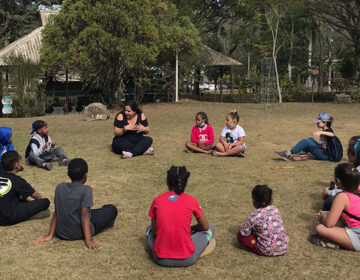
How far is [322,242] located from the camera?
4.41 metres

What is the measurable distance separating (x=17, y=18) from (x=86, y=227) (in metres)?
34.5

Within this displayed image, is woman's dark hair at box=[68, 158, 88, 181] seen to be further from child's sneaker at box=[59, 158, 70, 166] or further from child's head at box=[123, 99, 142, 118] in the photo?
child's head at box=[123, 99, 142, 118]

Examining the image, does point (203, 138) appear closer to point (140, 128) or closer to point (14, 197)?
point (140, 128)

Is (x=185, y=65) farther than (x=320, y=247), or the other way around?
(x=185, y=65)

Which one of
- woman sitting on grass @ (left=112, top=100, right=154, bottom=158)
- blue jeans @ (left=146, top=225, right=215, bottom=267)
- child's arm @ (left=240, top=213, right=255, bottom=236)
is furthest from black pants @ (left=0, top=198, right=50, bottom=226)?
woman sitting on grass @ (left=112, top=100, right=154, bottom=158)

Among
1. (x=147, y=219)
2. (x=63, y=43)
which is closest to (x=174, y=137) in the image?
(x=147, y=219)

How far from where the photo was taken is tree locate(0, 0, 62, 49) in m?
34.3

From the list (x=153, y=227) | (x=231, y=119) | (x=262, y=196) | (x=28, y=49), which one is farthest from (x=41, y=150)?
(x=28, y=49)

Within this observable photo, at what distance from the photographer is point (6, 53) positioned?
20.0 m

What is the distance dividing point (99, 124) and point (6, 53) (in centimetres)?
834

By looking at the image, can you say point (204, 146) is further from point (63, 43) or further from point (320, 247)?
point (63, 43)

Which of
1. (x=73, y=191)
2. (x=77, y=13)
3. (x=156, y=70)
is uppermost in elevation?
(x=77, y=13)

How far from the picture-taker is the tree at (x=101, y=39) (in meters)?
17.8

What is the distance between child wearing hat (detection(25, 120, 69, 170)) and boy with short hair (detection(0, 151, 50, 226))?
8.76 ft
